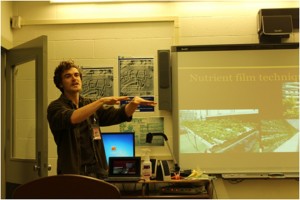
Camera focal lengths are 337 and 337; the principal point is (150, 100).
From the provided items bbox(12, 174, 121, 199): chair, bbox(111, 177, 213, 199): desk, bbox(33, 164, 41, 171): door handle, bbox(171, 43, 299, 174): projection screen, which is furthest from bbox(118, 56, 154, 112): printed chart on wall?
bbox(12, 174, 121, 199): chair

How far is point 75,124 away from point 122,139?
1.19m

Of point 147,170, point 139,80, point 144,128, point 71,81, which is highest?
point 139,80

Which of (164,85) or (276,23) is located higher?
(276,23)

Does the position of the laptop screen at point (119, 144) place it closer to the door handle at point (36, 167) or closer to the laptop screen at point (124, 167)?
the laptop screen at point (124, 167)

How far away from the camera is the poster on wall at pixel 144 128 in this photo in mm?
3572

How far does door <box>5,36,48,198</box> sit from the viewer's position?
3.06 meters

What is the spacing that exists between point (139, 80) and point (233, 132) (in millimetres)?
1129

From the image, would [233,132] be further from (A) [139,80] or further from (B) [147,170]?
(A) [139,80]

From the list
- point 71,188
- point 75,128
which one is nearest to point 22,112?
point 75,128

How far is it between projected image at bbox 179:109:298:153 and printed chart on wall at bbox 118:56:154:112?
1.38ft

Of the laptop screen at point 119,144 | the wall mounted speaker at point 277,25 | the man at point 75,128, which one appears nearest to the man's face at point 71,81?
the man at point 75,128

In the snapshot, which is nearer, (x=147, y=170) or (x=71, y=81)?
(x=71, y=81)

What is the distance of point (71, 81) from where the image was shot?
2201mm

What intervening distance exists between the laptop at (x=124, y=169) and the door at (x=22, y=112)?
0.65 m
